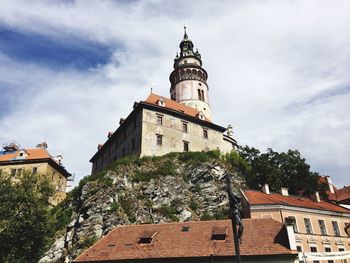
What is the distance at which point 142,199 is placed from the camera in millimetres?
37312

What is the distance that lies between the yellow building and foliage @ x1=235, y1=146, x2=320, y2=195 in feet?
99.5

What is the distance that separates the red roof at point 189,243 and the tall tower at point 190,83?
1576 inches

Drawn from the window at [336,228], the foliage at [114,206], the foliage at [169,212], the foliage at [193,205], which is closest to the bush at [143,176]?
the foliage at [169,212]

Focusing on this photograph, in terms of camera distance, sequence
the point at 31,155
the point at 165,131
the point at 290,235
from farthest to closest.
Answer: the point at 31,155 < the point at 165,131 < the point at 290,235

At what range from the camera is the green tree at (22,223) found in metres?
28.1

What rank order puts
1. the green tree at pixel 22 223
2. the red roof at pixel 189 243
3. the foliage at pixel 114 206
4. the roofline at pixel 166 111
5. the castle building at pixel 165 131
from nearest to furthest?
the red roof at pixel 189 243, the green tree at pixel 22 223, the foliage at pixel 114 206, the castle building at pixel 165 131, the roofline at pixel 166 111

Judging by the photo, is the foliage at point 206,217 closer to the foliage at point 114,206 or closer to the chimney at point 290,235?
the foliage at point 114,206

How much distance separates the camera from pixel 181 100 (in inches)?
2477

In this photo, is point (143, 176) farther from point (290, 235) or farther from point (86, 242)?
point (290, 235)

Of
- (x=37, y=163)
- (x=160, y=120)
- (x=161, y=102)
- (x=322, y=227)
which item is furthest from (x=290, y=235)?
(x=37, y=163)

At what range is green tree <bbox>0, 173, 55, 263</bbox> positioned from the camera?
1105 inches

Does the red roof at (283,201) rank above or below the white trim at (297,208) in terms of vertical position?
above

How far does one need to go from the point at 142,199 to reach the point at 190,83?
32.9 m

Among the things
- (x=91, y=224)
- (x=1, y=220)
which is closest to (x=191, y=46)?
(x=91, y=224)
